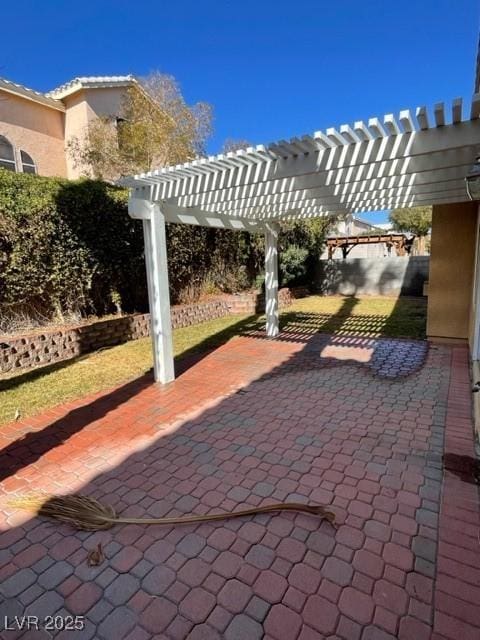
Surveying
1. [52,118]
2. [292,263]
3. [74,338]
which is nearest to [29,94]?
[52,118]

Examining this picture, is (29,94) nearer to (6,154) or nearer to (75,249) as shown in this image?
(6,154)

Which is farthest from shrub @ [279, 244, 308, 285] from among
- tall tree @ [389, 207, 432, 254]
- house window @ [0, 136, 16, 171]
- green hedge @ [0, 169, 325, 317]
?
tall tree @ [389, 207, 432, 254]

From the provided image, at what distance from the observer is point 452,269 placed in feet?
27.2

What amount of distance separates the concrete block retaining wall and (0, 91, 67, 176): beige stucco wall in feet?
32.9

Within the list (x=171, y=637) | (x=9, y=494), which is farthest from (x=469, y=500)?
(x=9, y=494)

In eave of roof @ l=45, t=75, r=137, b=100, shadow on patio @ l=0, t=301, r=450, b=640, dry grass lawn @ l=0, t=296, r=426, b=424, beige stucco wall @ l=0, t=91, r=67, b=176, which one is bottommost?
shadow on patio @ l=0, t=301, r=450, b=640

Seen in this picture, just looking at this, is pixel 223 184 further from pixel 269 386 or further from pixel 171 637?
pixel 171 637

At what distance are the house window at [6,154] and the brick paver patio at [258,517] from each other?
43.9 ft

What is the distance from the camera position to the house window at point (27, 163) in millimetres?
14758

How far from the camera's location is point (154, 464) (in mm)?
3889

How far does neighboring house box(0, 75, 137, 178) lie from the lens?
46.9 feet

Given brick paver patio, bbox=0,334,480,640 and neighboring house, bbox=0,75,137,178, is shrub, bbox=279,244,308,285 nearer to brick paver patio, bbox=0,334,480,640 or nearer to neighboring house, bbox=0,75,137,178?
neighboring house, bbox=0,75,137,178

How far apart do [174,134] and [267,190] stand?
1020 centimetres

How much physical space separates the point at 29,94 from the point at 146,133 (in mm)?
5722
